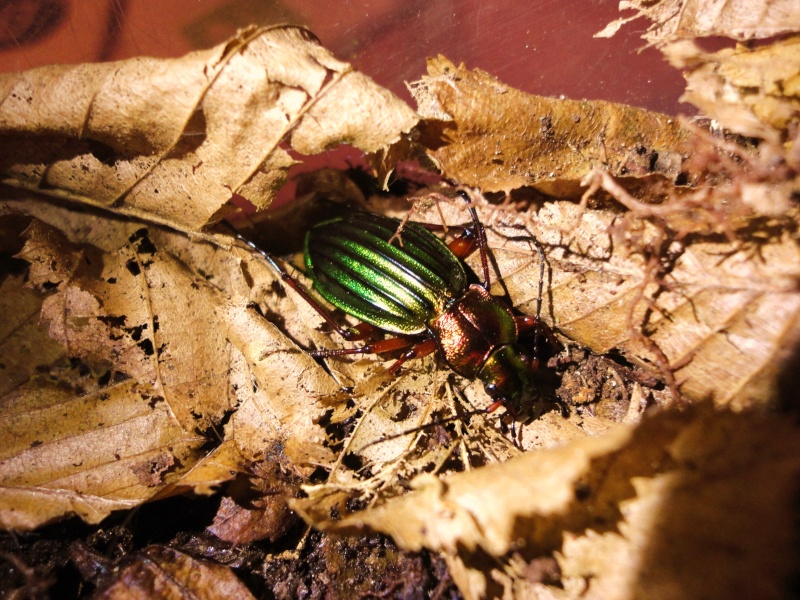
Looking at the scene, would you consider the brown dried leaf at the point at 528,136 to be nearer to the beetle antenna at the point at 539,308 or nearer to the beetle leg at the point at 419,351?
the beetle antenna at the point at 539,308

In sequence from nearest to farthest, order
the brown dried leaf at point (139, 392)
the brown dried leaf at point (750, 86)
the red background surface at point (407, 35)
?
the brown dried leaf at point (750, 86)
the brown dried leaf at point (139, 392)
the red background surface at point (407, 35)

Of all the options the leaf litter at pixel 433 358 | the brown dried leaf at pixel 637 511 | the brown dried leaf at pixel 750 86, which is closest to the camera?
the brown dried leaf at pixel 637 511

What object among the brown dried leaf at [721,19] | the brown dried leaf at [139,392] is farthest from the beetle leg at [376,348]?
the brown dried leaf at [721,19]

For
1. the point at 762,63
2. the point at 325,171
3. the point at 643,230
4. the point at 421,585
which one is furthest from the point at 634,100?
the point at 421,585

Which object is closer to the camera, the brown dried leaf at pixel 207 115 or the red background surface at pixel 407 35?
the brown dried leaf at pixel 207 115

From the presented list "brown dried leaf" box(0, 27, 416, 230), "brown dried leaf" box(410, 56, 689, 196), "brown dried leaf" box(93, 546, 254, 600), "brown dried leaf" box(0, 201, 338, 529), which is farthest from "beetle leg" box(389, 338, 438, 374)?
"brown dried leaf" box(93, 546, 254, 600)

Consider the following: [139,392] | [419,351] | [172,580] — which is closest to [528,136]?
[419,351]

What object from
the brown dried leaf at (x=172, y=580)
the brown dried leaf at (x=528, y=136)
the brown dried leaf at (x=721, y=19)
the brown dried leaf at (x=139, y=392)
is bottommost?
the brown dried leaf at (x=172, y=580)
